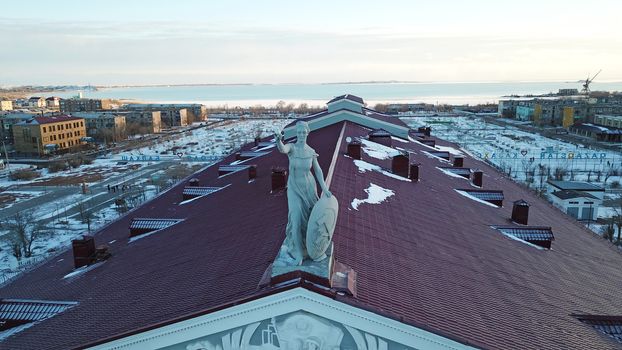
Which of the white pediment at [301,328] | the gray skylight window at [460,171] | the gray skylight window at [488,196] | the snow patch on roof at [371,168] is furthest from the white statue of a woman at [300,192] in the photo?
the gray skylight window at [460,171]

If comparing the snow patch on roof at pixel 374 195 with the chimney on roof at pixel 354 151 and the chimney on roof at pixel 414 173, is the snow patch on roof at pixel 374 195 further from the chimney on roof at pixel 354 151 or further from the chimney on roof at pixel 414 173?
the chimney on roof at pixel 354 151

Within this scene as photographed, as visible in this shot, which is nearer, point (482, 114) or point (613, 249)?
point (613, 249)

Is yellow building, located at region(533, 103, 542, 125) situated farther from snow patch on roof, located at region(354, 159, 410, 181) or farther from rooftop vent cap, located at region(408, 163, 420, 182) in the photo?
snow patch on roof, located at region(354, 159, 410, 181)

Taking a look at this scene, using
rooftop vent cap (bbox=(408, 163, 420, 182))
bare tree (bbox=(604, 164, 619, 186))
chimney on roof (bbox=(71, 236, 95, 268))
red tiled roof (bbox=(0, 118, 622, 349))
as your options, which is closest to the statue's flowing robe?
red tiled roof (bbox=(0, 118, 622, 349))

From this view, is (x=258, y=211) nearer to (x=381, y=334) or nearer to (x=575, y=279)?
(x=381, y=334)

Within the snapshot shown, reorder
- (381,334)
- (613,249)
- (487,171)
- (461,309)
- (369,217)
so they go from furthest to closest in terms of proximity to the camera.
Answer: (487,171) → (613,249) → (369,217) → (461,309) → (381,334)

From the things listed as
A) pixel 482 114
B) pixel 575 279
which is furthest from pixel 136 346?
pixel 482 114
